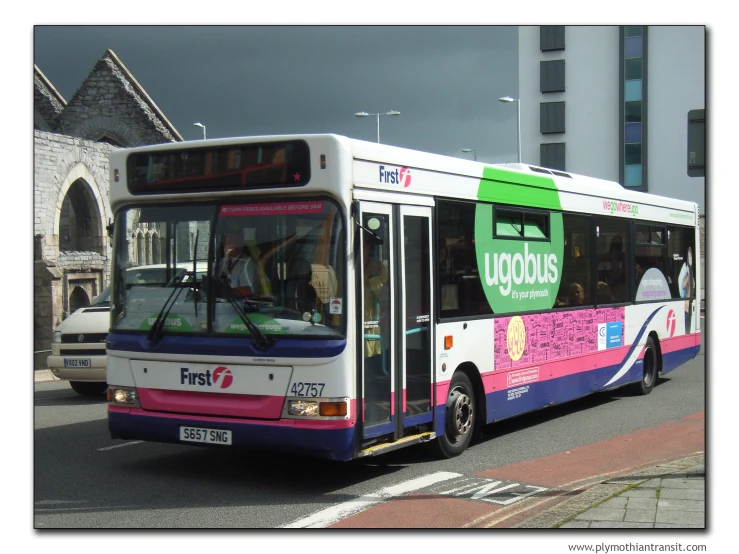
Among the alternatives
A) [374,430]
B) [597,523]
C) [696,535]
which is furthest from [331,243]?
[696,535]

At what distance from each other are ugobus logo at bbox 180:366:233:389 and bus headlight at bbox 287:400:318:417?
22.8 inches

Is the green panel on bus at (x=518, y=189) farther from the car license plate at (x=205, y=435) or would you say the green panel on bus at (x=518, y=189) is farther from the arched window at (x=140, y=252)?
the car license plate at (x=205, y=435)

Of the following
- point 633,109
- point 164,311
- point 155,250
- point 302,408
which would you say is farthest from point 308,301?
point 633,109

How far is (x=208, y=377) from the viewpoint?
771cm

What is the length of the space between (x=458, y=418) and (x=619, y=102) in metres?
22.8

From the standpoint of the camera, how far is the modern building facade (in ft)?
84.7

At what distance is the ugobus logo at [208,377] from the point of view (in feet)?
25.0

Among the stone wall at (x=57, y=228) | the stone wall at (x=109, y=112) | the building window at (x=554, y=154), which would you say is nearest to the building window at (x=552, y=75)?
the building window at (x=554, y=154)

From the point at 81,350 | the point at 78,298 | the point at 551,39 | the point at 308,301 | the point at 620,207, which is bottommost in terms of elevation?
the point at 81,350


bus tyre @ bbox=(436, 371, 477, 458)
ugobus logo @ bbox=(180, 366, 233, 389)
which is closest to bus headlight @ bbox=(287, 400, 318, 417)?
ugobus logo @ bbox=(180, 366, 233, 389)

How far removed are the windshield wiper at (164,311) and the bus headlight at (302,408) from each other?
4.54 ft

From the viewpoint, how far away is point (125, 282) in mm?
8203

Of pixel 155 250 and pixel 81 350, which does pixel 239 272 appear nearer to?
pixel 155 250

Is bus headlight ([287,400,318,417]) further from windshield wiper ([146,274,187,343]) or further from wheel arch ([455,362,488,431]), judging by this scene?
wheel arch ([455,362,488,431])
